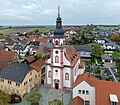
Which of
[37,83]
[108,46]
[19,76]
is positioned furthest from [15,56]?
[108,46]

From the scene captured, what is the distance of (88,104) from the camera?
29328mm

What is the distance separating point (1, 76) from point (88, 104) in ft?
68.0

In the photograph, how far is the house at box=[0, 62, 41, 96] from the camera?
1476 inches

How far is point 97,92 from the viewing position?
26.9 meters

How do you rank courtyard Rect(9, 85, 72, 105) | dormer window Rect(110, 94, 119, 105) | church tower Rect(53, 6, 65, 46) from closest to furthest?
dormer window Rect(110, 94, 119, 105), courtyard Rect(9, 85, 72, 105), church tower Rect(53, 6, 65, 46)

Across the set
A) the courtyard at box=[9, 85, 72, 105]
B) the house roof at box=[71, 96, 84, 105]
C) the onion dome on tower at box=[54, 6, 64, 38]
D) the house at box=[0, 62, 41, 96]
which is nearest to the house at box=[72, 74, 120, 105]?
the house roof at box=[71, 96, 84, 105]

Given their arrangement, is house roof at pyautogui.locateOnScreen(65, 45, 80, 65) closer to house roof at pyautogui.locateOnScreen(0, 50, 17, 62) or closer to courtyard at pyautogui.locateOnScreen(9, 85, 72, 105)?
courtyard at pyautogui.locateOnScreen(9, 85, 72, 105)

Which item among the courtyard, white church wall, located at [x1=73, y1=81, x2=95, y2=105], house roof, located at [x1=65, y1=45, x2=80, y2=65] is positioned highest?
house roof, located at [x1=65, y1=45, x2=80, y2=65]

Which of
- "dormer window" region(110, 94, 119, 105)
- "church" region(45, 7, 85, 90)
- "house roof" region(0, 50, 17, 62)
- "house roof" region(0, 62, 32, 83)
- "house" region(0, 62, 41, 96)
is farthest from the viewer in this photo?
"house roof" region(0, 50, 17, 62)

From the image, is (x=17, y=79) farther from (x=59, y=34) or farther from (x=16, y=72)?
(x=59, y=34)

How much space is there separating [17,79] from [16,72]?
2063 millimetres

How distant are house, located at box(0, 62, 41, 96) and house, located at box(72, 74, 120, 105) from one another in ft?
42.1

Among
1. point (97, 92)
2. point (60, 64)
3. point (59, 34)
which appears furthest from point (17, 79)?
point (97, 92)

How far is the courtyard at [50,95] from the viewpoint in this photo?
117ft
